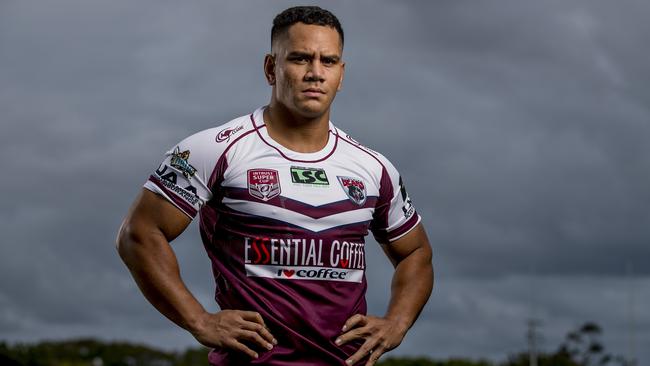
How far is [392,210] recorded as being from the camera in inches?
321

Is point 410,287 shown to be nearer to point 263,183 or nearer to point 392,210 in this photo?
point 392,210

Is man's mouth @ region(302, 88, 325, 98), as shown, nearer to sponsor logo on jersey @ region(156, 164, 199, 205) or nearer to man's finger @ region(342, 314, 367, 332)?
sponsor logo on jersey @ region(156, 164, 199, 205)

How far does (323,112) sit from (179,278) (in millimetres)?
1579

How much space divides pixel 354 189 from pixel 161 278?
5.05 feet

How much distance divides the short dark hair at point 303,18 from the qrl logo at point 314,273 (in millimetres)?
1746

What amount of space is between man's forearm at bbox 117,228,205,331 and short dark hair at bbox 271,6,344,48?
1765 mm

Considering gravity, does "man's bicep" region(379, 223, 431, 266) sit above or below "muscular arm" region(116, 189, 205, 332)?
above

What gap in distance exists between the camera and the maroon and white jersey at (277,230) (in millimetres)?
7176

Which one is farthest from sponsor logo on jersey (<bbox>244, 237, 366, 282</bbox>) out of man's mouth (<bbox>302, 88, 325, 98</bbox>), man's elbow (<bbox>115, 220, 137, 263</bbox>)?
man's mouth (<bbox>302, 88, 325, 98</bbox>)

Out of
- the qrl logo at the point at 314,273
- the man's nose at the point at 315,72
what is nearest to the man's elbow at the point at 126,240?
the qrl logo at the point at 314,273

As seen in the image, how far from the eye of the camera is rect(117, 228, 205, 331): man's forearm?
711 centimetres

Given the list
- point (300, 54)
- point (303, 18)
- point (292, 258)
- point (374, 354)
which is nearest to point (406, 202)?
point (374, 354)

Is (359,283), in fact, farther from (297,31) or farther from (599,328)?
(599,328)

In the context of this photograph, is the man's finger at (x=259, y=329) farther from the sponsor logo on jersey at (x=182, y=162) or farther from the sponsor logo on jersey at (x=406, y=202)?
the sponsor logo on jersey at (x=406, y=202)
